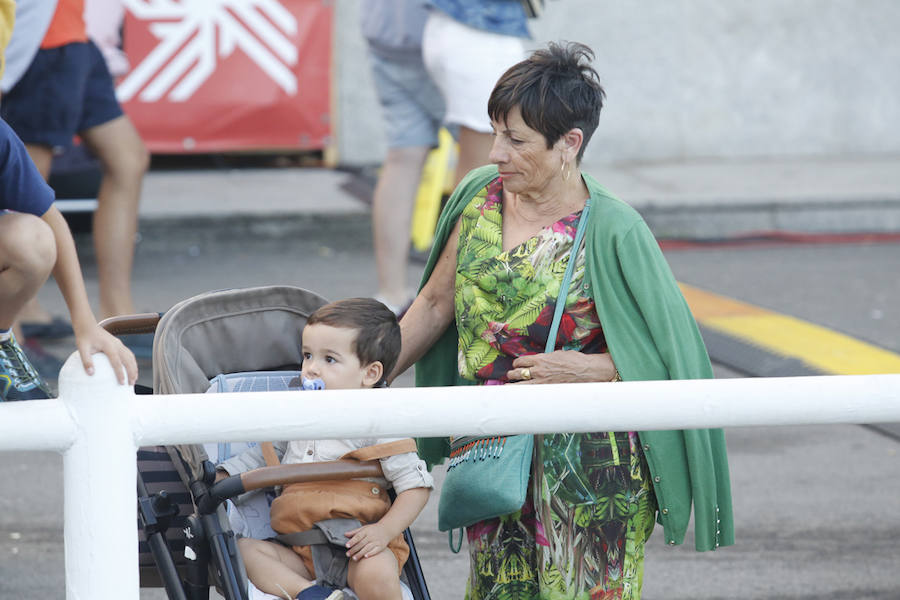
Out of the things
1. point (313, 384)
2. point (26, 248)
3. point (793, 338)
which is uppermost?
point (26, 248)

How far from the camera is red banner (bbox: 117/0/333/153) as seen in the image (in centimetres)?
925

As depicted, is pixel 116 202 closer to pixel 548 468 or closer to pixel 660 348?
pixel 548 468

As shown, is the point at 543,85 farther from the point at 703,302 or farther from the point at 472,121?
the point at 703,302

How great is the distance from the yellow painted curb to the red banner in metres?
3.83

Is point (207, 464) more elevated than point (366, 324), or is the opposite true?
point (366, 324)

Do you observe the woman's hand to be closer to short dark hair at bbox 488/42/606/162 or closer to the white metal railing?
short dark hair at bbox 488/42/606/162

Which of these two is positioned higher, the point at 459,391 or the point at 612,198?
the point at 612,198

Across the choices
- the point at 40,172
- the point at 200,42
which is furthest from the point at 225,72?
the point at 40,172

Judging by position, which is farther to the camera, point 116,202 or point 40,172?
point 116,202

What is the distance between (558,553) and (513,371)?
39cm

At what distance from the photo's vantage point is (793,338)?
20.1 ft

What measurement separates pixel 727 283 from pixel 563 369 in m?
4.74

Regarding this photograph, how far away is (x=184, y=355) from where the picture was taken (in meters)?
2.82

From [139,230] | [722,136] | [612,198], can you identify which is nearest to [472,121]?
[612,198]
